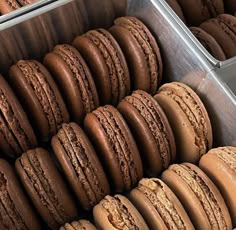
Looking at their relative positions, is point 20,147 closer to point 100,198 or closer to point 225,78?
point 100,198

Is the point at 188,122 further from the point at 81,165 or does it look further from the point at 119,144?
the point at 81,165

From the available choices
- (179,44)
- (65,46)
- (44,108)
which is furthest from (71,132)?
(179,44)

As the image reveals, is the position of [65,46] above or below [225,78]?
above

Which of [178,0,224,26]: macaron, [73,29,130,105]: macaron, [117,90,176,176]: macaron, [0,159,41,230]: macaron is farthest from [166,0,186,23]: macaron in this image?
[0,159,41,230]: macaron

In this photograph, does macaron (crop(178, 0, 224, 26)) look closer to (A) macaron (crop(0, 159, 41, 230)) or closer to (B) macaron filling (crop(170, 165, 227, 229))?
(B) macaron filling (crop(170, 165, 227, 229))

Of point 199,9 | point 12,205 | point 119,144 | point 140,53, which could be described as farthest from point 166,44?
point 12,205

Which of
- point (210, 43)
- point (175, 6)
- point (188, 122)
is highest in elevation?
point (175, 6)
